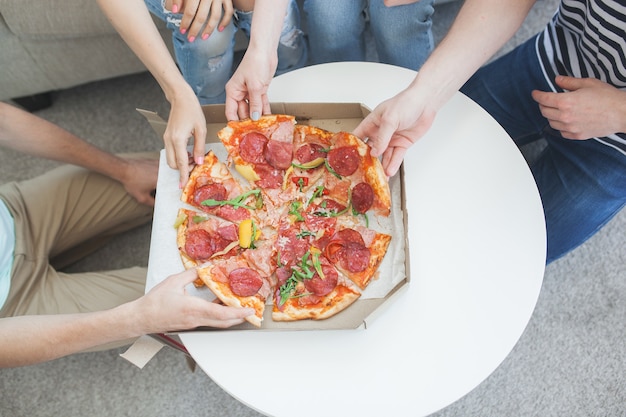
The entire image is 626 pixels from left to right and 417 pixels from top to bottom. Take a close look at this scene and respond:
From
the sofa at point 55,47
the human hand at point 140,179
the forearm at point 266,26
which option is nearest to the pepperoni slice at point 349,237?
the forearm at point 266,26

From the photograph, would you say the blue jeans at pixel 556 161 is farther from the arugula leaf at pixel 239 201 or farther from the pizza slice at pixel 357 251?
the arugula leaf at pixel 239 201

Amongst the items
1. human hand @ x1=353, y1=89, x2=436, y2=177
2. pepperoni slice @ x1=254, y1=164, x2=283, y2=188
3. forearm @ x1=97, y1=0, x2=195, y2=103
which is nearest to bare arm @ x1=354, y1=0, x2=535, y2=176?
human hand @ x1=353, y1=89, x2=436, y2=177

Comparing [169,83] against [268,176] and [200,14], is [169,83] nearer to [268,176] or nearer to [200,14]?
[200,14]

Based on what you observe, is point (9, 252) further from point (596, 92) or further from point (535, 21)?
point (535, 21)

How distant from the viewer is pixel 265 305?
1149 millimetres

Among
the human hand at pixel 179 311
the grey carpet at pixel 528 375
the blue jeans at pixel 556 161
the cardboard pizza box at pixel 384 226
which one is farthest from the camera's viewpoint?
the grey carpet at pixel 528 375

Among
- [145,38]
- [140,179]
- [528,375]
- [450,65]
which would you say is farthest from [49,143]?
[528,375]

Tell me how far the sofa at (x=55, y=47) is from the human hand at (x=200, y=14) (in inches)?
16.3

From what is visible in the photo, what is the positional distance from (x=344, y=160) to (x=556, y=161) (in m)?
0.64

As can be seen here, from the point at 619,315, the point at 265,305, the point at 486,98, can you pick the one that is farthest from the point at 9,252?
the point at 619,315

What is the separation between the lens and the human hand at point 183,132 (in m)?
1.20

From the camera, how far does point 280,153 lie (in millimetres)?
1243

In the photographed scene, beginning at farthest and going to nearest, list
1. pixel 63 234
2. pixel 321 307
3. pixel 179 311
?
1. pixel 63 234
2. pixel 321 307
3. pixel 179 311

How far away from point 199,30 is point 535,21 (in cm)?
142
